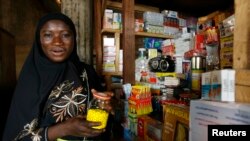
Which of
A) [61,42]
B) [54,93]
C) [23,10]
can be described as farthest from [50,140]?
[23,10]

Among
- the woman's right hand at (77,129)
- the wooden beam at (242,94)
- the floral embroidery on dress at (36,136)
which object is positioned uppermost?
the wooden beam at (242,94)

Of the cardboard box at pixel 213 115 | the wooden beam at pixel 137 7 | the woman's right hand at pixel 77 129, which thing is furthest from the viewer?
the wooden beam at pixel 137 7

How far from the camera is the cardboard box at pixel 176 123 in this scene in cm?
117

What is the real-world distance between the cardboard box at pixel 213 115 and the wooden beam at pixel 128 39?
1421 mm

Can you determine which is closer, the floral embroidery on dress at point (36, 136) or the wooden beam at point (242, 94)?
the wooden beam at point (242, 94)

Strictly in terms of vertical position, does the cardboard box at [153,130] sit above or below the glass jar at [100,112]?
below

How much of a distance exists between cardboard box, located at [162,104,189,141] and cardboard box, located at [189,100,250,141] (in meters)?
0.24

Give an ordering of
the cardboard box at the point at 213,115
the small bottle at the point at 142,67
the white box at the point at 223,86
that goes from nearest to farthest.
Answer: the cardboard box at the point at 213,115 < the white box at the point at 223,86 < the small bottle at the point at 142,67

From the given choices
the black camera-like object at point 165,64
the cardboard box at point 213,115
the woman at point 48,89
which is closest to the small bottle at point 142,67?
the black camera-like object at point 165,64

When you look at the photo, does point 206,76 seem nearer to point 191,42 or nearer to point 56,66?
point 56,66

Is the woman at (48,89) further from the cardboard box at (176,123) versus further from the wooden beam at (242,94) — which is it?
the wooden beam at (242,94)

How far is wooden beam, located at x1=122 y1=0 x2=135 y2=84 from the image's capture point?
7.39ft

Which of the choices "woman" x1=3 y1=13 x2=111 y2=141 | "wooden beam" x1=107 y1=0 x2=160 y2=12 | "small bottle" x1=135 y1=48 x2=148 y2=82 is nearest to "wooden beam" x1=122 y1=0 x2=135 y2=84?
"small bottle" x1=135 y1=48 x2=148 y2=82

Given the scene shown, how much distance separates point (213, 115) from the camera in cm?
79
